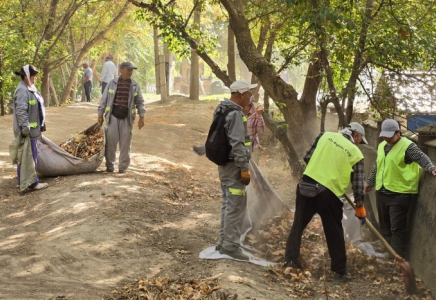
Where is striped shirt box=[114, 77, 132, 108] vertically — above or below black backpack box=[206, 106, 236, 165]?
above

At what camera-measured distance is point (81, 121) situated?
16719 millimetres

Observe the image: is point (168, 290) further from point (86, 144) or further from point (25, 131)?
point (86, 144)

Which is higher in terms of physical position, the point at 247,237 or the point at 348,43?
the point at 348,43

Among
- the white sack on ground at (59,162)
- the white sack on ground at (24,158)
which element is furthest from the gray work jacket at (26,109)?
the white sack on ground at (59,162)

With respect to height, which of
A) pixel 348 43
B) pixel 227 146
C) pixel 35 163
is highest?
pixel 348 43

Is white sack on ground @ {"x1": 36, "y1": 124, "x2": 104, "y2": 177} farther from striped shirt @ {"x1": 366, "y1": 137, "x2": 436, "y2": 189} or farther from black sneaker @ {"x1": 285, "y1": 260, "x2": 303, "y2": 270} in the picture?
striped shirt @ {"x1": 366, "y1": 137, "x2": 436, "y2": 189}

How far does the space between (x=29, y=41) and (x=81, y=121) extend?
10.4ft

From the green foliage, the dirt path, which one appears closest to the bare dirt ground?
the dirt path

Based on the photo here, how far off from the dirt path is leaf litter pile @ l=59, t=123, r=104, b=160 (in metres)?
0.41

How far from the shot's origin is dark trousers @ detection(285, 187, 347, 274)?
6.16 metres

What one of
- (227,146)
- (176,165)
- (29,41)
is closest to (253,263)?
(227,146)

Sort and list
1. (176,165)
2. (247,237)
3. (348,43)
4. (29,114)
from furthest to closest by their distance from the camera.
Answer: (176,165)
(29,114)
(348,43)
(247,237)

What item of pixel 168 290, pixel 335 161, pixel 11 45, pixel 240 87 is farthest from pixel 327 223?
pixel 11 45

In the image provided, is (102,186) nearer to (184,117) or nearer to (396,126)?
(396,126)
